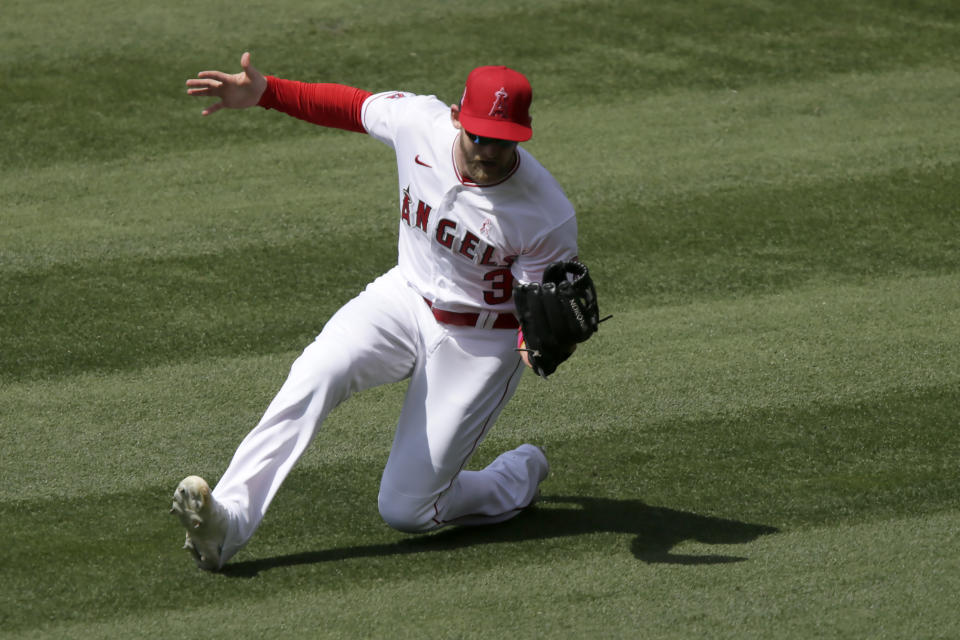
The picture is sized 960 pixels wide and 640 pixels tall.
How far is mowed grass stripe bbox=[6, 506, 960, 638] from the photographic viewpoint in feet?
12.9

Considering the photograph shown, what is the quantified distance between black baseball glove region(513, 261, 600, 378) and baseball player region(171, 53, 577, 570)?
0.48 feet

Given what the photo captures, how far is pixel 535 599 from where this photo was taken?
4.12 m

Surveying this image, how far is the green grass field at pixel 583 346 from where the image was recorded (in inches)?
165

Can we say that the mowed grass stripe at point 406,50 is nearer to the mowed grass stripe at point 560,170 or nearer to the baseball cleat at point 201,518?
the mowed grass stripe at point 560,170

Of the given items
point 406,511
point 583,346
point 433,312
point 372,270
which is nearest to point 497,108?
point 433,312

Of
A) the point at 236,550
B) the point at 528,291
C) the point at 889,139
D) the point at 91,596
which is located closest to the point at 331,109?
the point at 528,291

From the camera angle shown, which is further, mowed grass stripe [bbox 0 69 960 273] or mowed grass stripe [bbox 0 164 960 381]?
mowed grass stripe [bbox 0 69 960 273]

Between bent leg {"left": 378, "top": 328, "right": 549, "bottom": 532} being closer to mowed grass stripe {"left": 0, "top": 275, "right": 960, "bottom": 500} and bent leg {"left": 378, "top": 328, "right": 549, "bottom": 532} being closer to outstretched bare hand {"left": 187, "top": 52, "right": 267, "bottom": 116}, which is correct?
mowed grass stripe {"left": 0, "top": 275, "right": 960, "bottom": 500}

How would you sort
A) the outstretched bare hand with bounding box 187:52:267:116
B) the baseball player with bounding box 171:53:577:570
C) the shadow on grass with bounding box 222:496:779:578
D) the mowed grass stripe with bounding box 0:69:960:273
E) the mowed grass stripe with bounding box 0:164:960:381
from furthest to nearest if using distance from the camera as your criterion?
1. the mowed grass stripe with bounding box 0:69:960:273
2. the mowed grass stripe with bounding box 0:164:960:381
3. the outstretched bare hand with bounding box 187:52:267:116
4. the shadow on grass with bounding box 222:496:779:578
5. the baseball player with bounding box 171:53:577:570

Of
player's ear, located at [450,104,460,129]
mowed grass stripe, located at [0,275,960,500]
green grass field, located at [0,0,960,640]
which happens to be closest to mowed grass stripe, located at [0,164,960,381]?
green grass field, located at [0,0,960,640]

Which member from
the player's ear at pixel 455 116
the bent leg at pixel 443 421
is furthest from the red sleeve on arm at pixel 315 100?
the bent leg at pixel 443 421

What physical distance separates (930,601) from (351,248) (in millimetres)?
3803

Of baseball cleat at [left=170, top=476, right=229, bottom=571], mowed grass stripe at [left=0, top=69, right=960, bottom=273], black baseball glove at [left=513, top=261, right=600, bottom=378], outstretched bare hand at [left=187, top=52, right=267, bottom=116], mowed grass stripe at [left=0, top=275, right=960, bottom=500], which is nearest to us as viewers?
baseball cleat at [left=170, top=476, right=229, bottom=571]

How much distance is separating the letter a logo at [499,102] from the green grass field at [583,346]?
63.4 inches
